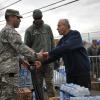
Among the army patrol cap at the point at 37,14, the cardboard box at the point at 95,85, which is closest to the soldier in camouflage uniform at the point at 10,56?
the army patrol cap at the point at 37,14

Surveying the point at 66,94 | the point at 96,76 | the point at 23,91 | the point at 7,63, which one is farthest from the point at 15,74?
the point at 96,76

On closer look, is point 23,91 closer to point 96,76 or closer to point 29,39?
point 29,39

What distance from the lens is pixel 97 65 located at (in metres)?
17.7

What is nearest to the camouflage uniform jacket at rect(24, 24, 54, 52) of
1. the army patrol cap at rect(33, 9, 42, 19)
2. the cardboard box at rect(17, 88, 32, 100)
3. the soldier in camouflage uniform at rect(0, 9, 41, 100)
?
the army patrol cap at rect(33, 9, 42, 19)

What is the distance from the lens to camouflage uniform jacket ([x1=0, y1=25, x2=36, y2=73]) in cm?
827

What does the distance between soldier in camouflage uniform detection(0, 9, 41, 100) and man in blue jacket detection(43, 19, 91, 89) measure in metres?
0.63

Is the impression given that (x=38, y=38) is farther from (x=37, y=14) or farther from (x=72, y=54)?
(x=72, y=54)

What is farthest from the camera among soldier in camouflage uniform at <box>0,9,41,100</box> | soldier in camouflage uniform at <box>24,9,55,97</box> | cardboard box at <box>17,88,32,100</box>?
soldier in camouflage uniform at <box>24,9,55,97</box>

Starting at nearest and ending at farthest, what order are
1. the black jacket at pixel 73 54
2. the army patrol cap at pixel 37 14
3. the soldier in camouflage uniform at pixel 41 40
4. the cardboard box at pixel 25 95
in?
the black jacket at pixel 73 54
the cardboard box at pixel 25 95
the army patrol cap at pixel 37 14
the soldier in camouflage uniform at pixel 41 40

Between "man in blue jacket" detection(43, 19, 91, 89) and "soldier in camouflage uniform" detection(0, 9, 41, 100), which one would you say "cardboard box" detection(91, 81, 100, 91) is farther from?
"man in blue jacket" detection(43, 19, 91, 89)

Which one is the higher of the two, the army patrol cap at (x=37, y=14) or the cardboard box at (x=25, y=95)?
the army patrol cap at (x=37, y=14)

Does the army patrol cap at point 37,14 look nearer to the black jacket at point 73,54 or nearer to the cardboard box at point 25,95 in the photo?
the cardboard box at point 25,95

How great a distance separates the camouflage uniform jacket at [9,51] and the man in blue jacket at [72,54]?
613 mm

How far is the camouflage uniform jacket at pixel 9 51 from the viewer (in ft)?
27.1
